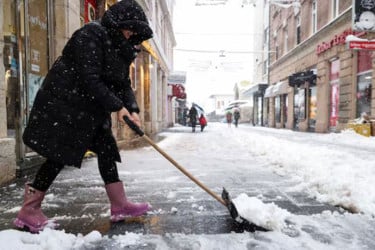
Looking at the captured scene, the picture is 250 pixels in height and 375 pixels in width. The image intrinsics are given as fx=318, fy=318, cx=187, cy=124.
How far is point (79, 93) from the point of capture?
2.45 meters

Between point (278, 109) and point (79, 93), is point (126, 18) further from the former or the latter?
point (278, 109)

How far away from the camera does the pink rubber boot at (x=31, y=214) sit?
238cm

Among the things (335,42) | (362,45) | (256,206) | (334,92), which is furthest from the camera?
(334,92)

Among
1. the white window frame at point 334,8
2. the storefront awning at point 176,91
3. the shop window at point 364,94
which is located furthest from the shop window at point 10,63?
the storefront awning at point 176,91

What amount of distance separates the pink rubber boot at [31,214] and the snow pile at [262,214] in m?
1.53

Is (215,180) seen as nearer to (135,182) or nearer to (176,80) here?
(135,182)

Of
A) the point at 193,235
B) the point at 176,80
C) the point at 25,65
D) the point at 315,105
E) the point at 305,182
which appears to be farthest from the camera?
the point at 176,80

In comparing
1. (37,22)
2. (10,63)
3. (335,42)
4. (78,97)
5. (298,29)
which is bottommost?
(78,97)

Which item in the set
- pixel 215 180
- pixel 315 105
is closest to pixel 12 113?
pixel 215 180

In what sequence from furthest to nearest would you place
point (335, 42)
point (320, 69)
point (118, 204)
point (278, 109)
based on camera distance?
point (278, 109) → point (320, 69) → point (335, 42) → point (118, 204)

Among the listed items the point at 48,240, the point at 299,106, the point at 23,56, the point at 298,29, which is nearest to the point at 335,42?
the point at 299,106

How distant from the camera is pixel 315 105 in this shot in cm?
1809

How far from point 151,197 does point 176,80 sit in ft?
95.8

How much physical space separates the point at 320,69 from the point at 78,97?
55.7 feet
